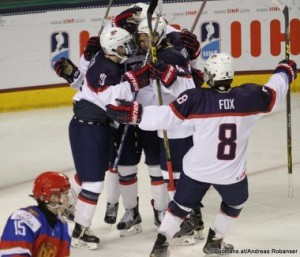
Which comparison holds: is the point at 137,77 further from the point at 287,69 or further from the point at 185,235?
the point at 185,235

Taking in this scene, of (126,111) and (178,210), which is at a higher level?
(126,111)

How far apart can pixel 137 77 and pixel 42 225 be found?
5.62 feet

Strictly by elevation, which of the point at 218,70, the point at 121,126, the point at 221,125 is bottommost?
the point at 121,126

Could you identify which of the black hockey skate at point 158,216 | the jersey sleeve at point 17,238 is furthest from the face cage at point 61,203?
the black hockey skate at point 158,216

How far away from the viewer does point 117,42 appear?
518 centimetres

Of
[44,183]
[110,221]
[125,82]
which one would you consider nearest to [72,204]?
[44,183]

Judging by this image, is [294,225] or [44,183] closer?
[44,183]

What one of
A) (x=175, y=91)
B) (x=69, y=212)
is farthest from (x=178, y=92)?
(x=69, y=212)

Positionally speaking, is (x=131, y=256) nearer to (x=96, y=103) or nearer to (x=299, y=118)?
(x=96, y=103)

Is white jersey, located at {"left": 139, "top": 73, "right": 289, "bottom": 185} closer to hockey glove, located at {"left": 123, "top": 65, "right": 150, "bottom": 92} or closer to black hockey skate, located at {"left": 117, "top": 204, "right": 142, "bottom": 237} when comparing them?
hockey glove, located at {"left": 123, "top": 65, "right": 150, "bottom": 92}

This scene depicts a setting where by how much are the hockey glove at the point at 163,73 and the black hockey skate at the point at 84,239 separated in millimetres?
878

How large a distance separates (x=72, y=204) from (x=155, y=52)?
168cm

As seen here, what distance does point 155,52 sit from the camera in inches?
203

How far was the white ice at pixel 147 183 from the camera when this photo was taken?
17.5ft
